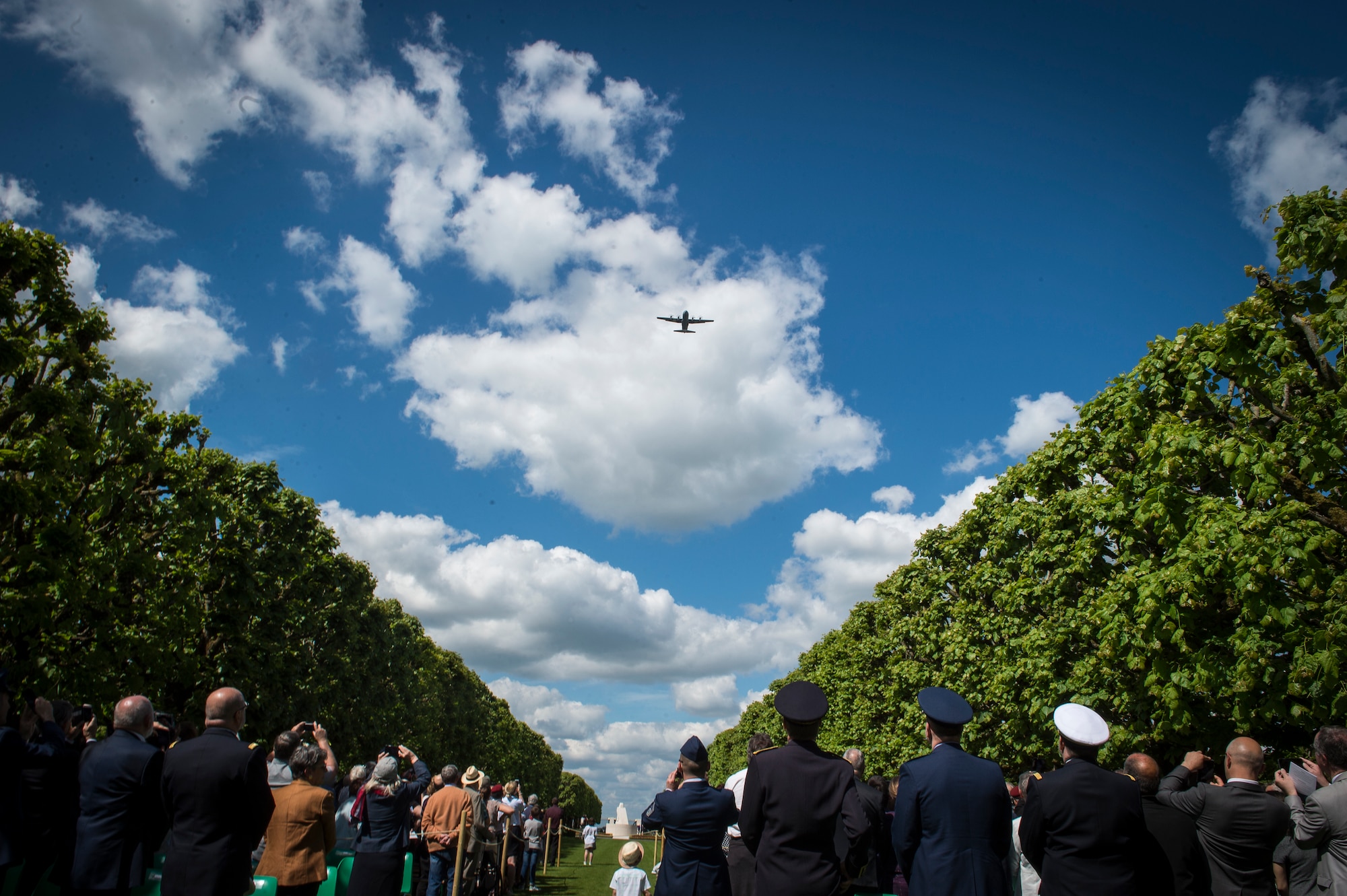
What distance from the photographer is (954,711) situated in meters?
5.53

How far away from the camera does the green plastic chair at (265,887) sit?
6719 millimetres

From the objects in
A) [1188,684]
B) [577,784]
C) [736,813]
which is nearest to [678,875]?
[736,813]

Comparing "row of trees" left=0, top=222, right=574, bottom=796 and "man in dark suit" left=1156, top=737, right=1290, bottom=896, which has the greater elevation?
"row of trees" left=0, top=222, right=574, bottom=796

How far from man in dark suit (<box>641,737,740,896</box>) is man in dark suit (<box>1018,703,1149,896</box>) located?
2331mm

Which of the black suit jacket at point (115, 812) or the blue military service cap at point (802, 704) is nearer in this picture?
the blue military service cap at point (802, 704)

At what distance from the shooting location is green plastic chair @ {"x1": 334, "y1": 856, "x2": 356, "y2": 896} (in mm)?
8609

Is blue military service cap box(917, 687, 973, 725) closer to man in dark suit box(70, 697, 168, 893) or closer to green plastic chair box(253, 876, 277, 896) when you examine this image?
green plastic chair box(253, 876, 277, 896)

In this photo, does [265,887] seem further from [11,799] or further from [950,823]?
[950,823]

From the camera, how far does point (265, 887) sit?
675 cm

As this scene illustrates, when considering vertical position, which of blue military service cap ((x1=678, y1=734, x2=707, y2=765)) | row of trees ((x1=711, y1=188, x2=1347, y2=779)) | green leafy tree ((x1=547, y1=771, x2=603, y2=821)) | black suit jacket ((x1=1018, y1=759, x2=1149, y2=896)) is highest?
row of trees ((x1=711, y1=188, x2=1347, y2=779))

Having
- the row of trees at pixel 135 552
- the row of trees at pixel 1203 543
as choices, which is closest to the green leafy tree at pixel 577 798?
the row of trees at pixel 135 552

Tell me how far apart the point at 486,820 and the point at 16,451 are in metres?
10.1

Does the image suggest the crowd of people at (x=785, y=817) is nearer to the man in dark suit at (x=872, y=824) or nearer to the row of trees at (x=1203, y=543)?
the man in dark suit at (x=872, y=824)

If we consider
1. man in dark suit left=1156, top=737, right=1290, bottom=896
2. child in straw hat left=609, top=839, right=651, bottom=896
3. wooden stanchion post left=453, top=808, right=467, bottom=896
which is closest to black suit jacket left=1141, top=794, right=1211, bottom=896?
man in dark suit left=1156, top=737, right=1290, bottom=896
